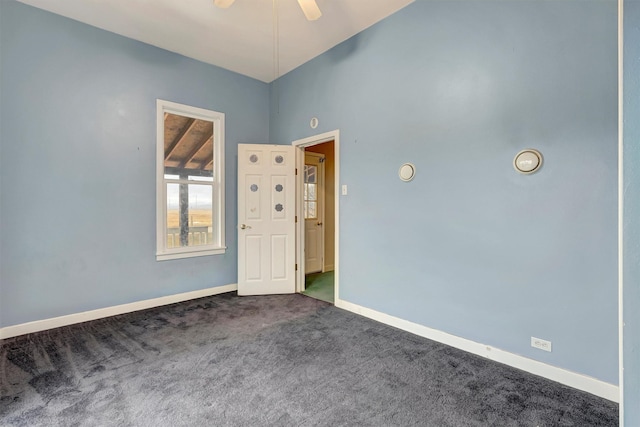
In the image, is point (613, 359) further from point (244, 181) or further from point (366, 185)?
point (244, 181)

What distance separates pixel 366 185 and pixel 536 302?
71.9 inches

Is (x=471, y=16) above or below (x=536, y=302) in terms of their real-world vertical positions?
above

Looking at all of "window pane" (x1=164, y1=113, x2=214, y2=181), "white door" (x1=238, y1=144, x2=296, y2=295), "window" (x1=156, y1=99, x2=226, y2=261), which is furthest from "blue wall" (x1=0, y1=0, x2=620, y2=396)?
"white door" (x1=238, y1=144, x2=296, y2=295)

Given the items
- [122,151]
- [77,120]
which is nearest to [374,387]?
[122,151]

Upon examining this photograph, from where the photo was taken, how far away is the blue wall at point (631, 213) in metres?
0.90

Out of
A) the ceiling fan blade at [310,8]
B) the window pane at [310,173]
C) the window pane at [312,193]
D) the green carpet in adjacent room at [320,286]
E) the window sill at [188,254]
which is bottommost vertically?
the green carpet in adjacent room at [320,286]

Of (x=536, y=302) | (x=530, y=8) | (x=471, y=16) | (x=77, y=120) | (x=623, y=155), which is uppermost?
(x=471, y=16)

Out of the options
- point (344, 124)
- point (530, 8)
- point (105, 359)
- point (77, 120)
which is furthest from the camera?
point (344, 124)

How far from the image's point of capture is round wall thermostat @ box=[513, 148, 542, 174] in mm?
2113

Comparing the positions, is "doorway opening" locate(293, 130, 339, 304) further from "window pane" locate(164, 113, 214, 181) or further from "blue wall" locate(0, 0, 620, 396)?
"window pane" locate(164, 113, 214, 181)

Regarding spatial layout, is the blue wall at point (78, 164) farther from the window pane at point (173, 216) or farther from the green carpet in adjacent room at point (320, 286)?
the green carpet in adjacent room at point (320, 286)

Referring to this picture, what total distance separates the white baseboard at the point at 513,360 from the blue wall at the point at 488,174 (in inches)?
2.0

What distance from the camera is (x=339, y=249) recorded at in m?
3.57

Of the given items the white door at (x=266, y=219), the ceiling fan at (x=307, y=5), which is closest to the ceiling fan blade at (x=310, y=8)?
the ceiling fan at (x=307, y=5)
